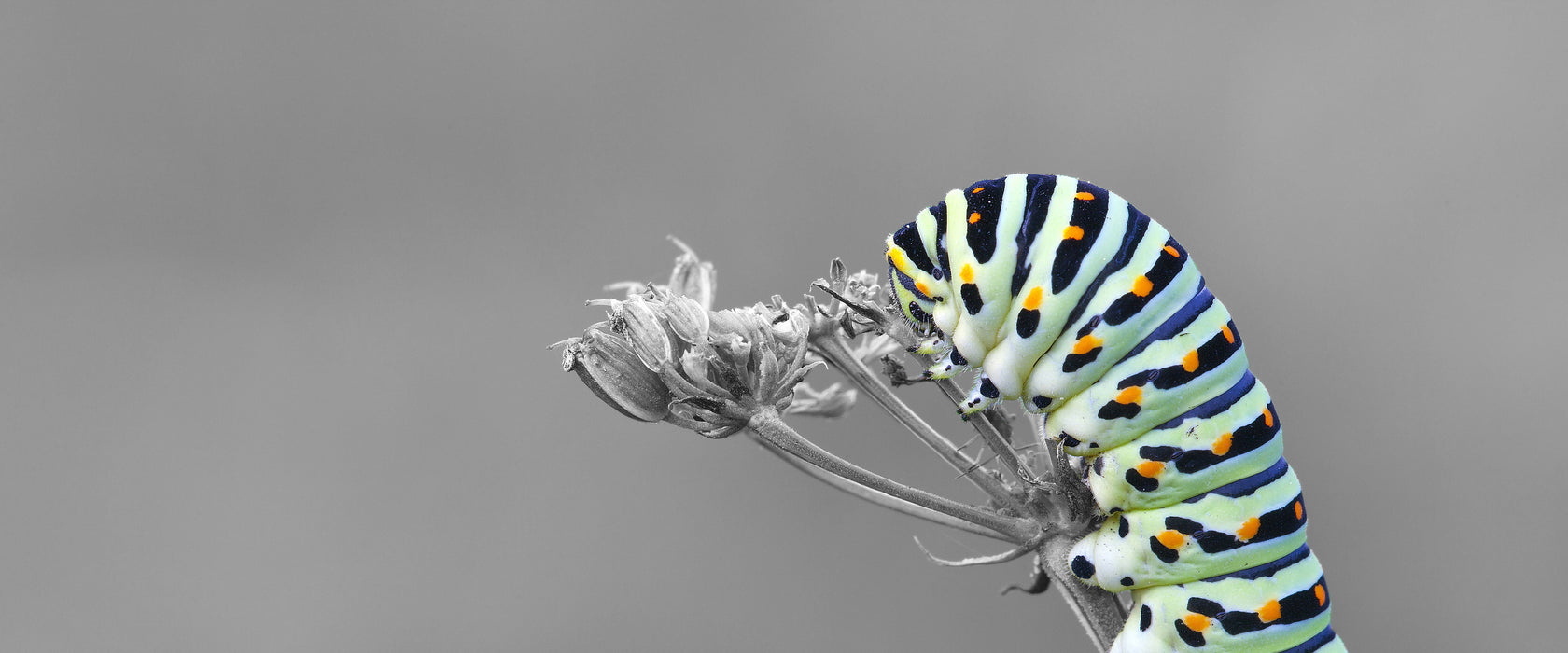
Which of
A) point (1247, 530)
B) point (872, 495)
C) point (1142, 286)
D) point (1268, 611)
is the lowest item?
point (1268, 611)

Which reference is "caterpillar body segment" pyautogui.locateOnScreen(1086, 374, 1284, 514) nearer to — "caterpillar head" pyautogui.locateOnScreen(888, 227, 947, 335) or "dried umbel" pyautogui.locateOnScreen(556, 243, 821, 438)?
"caterpillar head" pyautogui.locateOnScreen(888, 227, 947, 335)

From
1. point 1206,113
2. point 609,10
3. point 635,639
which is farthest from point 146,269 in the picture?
point 1206,113

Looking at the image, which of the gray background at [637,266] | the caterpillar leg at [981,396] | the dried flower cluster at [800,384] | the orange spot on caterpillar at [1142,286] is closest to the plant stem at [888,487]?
the dried flower cluster at [800,384]

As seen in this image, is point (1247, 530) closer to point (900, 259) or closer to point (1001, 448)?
point (1001, 448)

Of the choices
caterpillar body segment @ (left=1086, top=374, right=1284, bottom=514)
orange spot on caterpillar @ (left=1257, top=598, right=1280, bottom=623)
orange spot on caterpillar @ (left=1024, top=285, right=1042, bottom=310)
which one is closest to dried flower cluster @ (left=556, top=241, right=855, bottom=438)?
orange spot on caterpillar @ (left=1024, top=285, right=1042, bottom=310)

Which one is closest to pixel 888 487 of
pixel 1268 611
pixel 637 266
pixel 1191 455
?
pixel 1191 455

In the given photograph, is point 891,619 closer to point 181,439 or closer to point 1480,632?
point 1480,632
